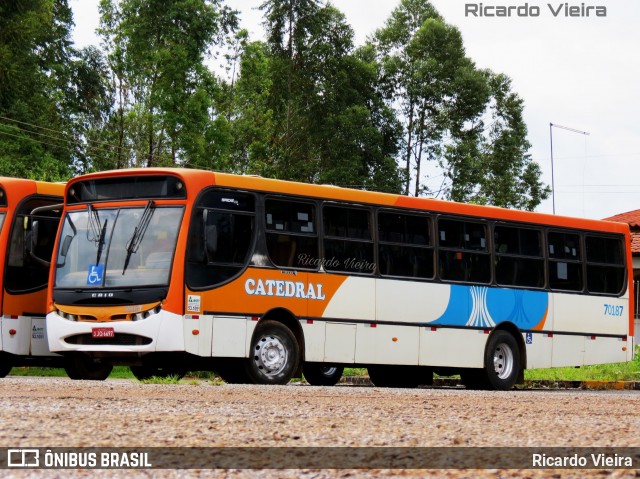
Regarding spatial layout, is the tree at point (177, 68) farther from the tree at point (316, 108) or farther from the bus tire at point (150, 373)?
the bus tire at point (150, 373)

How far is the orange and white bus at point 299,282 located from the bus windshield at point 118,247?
0.8 inches

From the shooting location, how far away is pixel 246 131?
192 feet

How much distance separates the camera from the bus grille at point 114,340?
17.0 metres

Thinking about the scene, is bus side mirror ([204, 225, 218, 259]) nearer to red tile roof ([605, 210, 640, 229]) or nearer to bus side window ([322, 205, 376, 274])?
bus side window ([322, 205, 376, 274])

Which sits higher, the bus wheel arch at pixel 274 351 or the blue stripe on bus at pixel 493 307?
the blue stripe on bus at pixel 493 307

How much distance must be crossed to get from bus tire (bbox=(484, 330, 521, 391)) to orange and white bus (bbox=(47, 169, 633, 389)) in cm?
3

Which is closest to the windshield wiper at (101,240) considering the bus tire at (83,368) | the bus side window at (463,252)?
the bus tire at (83,368)

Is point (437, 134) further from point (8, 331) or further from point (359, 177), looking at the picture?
point (8, 331)

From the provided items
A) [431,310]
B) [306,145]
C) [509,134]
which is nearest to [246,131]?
[306,145]

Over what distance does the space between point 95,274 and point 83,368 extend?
93.5 inches

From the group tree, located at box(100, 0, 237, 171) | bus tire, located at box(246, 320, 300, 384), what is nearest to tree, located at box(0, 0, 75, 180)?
tree, located at box(100, 0, 237, 171)

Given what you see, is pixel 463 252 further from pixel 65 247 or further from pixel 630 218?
pixel 630 218

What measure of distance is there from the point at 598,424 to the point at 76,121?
181 ft

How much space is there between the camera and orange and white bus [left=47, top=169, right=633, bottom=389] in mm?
17125
